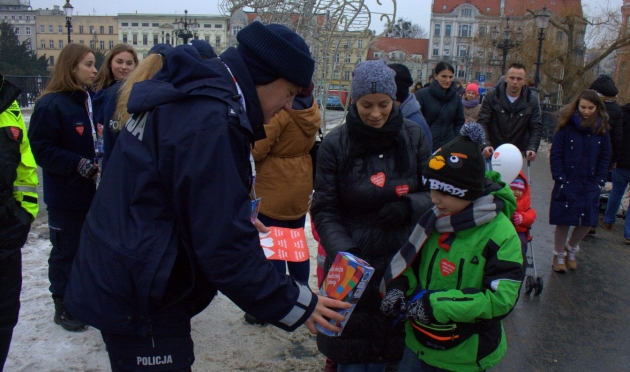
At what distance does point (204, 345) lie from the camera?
3727 mm

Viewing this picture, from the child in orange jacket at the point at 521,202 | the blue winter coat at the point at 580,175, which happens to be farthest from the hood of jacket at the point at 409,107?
the blue winter coat at the point at 580,175

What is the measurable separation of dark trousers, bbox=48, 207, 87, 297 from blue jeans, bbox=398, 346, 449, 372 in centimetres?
251

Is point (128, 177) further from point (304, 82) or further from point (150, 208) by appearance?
point (304, 82)

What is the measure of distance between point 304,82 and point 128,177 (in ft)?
2.22

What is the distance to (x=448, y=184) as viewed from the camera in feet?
8.05

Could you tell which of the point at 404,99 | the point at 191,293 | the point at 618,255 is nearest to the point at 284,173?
the point at 404,99

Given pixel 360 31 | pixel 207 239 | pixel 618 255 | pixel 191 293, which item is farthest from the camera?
pixel 360 31

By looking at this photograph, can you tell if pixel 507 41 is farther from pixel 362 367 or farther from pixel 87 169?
pixel 362 367

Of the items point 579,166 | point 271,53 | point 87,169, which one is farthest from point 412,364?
point 579,166

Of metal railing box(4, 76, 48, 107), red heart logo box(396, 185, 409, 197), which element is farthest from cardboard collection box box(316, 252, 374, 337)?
metal railing box(4, 76, 48, 107)

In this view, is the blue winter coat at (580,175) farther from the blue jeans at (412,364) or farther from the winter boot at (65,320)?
the winter boot at (65,320)

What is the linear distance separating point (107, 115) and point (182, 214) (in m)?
1.97

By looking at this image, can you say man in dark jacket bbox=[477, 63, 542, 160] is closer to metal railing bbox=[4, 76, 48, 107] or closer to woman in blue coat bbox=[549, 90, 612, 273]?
woman in blue coat bbox=[549, 90, 612, 273]

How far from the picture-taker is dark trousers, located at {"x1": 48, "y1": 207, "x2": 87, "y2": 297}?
3.82 m
